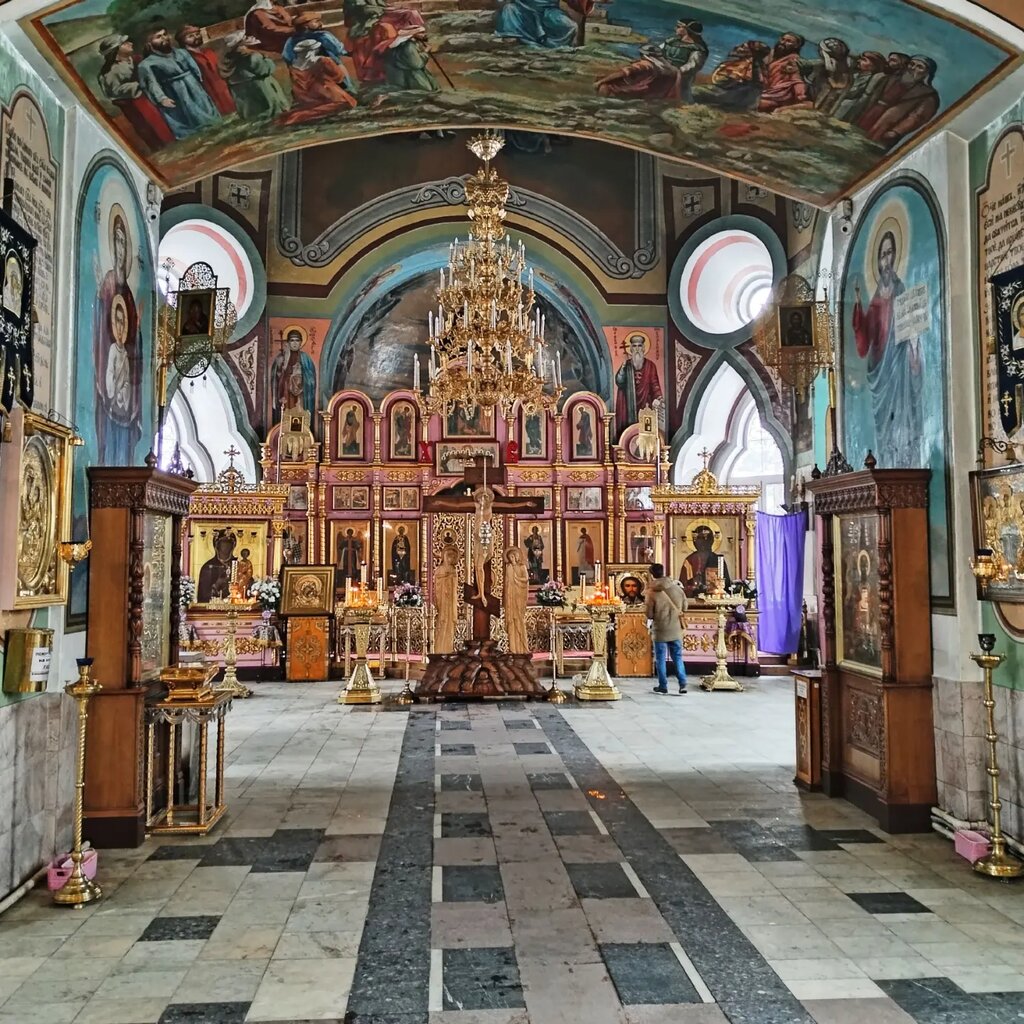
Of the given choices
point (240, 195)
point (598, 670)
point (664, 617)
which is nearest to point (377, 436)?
point (240, 195)

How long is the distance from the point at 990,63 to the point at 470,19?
311 cm

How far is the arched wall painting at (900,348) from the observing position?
6.04 meters

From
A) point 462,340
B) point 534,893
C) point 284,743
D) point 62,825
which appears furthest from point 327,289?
point 534,893

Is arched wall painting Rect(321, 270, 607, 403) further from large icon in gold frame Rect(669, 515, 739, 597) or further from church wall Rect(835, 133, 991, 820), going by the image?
church wall Rect(835, 133, 991, 820)

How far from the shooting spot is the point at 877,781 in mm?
6281

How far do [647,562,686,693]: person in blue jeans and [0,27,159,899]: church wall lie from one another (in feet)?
27.3

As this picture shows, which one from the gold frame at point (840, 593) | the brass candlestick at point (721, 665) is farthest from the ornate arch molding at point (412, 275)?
the gold frame at point (840, 593)

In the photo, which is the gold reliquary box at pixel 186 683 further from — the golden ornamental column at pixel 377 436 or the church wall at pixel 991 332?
the golden ornamental column at pixel 377 436

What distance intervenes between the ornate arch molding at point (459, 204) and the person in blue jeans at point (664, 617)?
21.5 feet

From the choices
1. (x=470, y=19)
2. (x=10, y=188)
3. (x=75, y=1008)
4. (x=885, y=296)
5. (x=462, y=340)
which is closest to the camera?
(x=75, y=1008)

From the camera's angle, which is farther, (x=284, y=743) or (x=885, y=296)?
(x=284, y=743)

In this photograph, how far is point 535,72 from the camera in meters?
6.49

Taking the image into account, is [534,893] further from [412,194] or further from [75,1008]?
[412,194]

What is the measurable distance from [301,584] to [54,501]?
9696 mm
